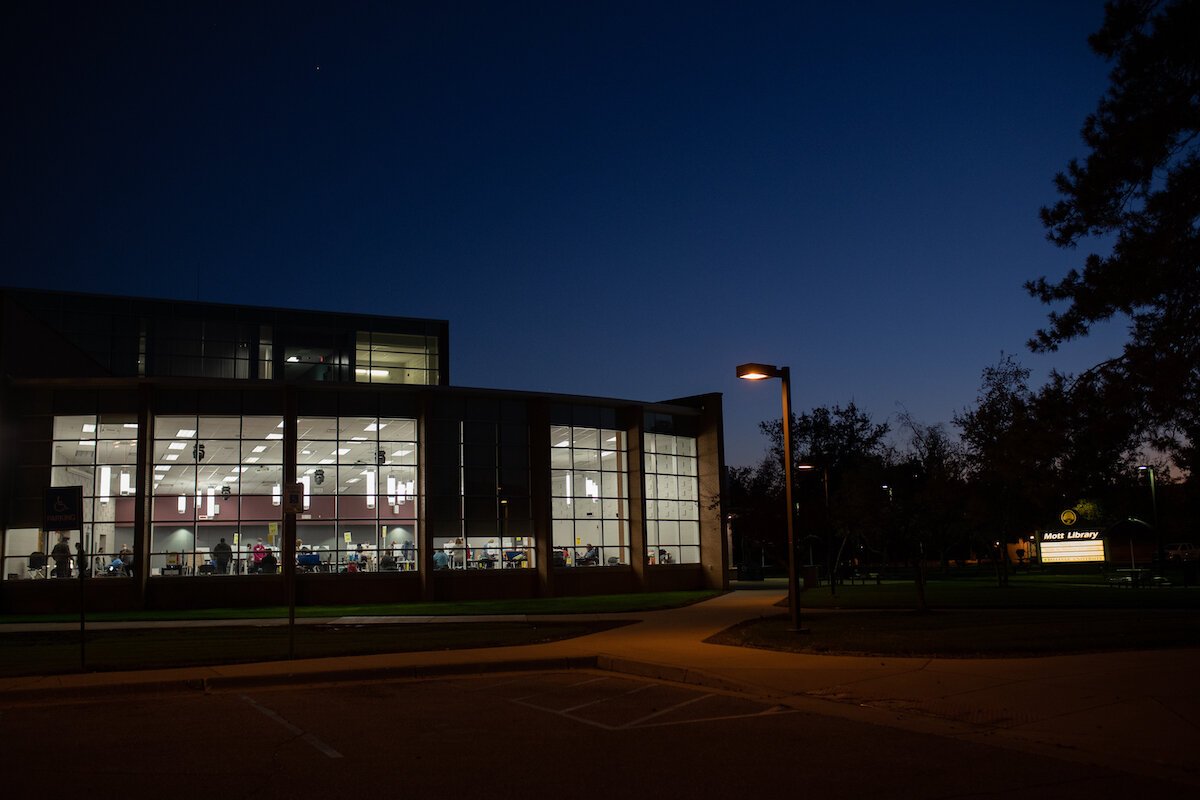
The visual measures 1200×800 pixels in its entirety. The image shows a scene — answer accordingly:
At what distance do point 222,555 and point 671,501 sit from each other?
1963 centimetres

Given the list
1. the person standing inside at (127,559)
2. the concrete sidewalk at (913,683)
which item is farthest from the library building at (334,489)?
the concrete sidewalk at (913,683)

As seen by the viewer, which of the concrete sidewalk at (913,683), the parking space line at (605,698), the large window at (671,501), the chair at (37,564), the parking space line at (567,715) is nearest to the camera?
the concrete sidewalk at (913,683)

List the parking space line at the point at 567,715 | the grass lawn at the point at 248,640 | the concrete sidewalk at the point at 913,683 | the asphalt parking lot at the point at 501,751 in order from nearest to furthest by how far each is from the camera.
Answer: the asphalt parking lot at the point at 501,751 → the concrete sidewalk at the point at 913,683 → the parking space line at the point at 567,715 → the grass lawn at the point at 248,640

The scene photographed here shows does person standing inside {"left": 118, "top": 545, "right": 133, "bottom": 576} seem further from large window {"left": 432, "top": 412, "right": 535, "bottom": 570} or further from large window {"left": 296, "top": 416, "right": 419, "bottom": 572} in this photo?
large window {"left": 432, "top": 412, "right": 535, "bottom": 570}

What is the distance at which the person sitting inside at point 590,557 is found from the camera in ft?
143

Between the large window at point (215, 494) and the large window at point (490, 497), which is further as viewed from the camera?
the large window at point (490, 497)

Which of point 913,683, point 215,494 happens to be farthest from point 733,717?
point 215,494

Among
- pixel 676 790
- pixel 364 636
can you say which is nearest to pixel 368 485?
pixel 364 636

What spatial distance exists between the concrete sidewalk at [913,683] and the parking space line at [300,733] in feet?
7.72

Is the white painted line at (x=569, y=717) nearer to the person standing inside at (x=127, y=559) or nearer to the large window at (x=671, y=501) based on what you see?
the person standing inside at (x=127, y=559)

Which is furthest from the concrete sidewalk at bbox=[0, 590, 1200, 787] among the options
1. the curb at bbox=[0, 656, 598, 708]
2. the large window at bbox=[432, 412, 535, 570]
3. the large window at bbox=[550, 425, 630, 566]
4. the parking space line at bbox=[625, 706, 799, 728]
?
the large window at bbox=[550, 425, 630, 566]

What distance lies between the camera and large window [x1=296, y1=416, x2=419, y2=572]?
129 ft

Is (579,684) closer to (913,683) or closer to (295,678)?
(295,678)

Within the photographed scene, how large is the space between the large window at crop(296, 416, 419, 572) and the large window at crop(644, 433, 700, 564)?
36.9ft
